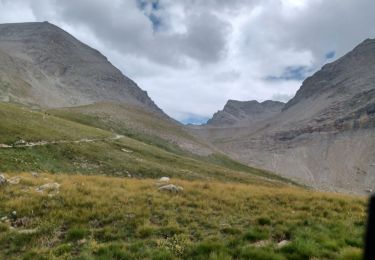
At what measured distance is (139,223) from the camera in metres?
15.3

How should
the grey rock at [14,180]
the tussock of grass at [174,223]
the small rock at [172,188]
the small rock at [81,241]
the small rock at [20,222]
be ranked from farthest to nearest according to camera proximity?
the small rock at [172,188]
the grey rock at [14,180]
the small rock at [20,222]
the small rock at [81,241]
the tussock of grass at [174,223]

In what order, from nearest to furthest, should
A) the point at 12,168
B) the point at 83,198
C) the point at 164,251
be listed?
the point at 164,251
the point at 83,198
the point at 12,168

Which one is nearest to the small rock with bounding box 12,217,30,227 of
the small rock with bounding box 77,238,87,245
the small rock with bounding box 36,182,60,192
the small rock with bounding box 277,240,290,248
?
the small rock with bounding box 77,238,87,245

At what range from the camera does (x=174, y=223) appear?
15461 millimetres

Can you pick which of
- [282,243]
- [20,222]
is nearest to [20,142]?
[20,222]

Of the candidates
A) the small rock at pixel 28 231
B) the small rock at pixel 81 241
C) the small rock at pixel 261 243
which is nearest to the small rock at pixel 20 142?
the small rock at pixel 28 231

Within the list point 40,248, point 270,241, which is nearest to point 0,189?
point 40,248

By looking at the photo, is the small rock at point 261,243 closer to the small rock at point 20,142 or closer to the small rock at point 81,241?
the small rock at point 81,241

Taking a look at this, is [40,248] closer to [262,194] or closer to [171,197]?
[171,197]

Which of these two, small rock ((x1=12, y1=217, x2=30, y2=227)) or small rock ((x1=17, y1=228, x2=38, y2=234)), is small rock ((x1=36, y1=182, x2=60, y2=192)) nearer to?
small rock ((x1=12, y1=217, x2=30, y2=227))

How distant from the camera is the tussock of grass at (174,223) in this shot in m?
12.5

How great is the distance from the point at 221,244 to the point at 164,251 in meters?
1.99

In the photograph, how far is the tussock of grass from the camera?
1249 centimetres

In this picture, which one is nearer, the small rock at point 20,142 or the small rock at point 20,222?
the small rock at point 20,222
